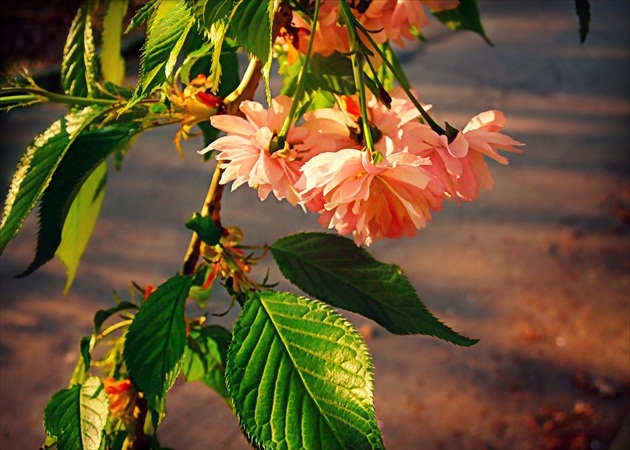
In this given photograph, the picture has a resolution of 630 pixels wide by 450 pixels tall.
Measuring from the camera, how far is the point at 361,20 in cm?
55

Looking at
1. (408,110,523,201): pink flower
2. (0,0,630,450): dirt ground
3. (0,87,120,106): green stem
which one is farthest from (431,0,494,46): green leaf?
(0,0,630,450): dirt ground

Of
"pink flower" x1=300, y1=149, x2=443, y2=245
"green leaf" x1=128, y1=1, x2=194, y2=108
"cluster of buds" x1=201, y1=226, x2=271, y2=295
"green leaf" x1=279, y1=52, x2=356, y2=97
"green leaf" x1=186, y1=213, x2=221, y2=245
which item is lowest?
"cluster of buds" x1=201, y1=226, x2=271, y2=295

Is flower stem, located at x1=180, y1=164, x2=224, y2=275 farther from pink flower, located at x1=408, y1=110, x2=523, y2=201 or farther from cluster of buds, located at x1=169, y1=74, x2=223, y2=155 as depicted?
pink flower, located at x1=408, y1=110, x2=523, y2=201

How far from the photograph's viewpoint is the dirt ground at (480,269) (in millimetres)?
1647

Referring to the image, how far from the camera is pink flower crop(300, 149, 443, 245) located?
43 cm

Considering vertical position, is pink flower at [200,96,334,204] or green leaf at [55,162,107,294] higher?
pink flower at [200,96,334,204]

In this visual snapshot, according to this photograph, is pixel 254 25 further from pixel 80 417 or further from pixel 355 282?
pixel 80 417

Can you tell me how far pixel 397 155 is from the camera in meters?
0.42

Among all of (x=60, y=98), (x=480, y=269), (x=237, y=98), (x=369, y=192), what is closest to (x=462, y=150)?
(x=369, y=192)

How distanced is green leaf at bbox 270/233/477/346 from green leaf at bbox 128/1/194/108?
198mm

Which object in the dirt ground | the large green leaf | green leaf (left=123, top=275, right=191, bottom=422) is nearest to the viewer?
the large green leaf

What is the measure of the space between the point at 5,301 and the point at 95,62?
1.60 meters

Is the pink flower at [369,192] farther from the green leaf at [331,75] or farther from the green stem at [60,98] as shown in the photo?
the green stem at [60,98]

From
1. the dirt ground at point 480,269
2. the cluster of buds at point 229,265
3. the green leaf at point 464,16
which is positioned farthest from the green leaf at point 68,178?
the dirt ground at point 480,269
